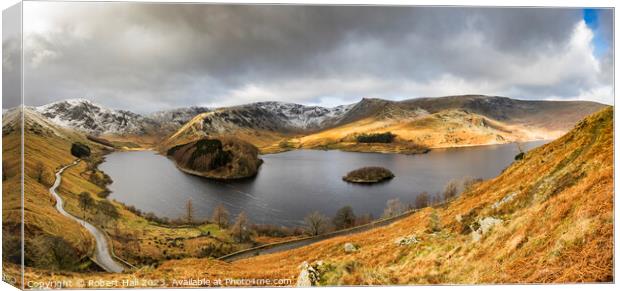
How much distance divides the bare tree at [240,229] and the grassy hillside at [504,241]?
3.36 feet

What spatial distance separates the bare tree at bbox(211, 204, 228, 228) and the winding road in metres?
2.53

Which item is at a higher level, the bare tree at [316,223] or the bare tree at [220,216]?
the bare tree at [220,216]

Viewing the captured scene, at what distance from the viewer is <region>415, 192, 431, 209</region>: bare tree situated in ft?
31.6

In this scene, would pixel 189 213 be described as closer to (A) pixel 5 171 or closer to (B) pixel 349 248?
(A) pixel 5 171

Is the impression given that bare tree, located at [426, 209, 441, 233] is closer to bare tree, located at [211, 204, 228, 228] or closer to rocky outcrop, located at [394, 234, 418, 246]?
rocky outcrop, located at [394, 234, 418, 246]

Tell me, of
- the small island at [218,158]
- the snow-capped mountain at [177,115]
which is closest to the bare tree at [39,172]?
the snow-capped mountain at [177,115]

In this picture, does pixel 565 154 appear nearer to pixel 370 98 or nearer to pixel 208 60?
pixel 370 98

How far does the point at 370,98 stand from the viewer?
32.8 ft

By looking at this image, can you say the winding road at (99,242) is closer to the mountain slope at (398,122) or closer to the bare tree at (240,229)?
the bare tree at (240,229)

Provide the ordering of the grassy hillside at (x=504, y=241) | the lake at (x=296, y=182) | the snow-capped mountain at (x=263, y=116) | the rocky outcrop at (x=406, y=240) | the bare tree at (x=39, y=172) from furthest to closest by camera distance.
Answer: the snow-capped mountain at (x=263, y=116), the lake at (x=296, y=182), the rocky outcrop at (x=406, y=240), the bare tree at (x=39, y=172), the grassy hillside at (x=504, y=241)

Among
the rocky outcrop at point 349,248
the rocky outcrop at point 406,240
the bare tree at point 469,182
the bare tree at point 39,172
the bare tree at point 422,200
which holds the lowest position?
the rocky outcrop at point 349,248

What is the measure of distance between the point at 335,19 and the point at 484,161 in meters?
6.68

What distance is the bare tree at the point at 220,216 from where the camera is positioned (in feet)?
30.8

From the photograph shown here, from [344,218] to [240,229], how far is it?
321 centimetres
